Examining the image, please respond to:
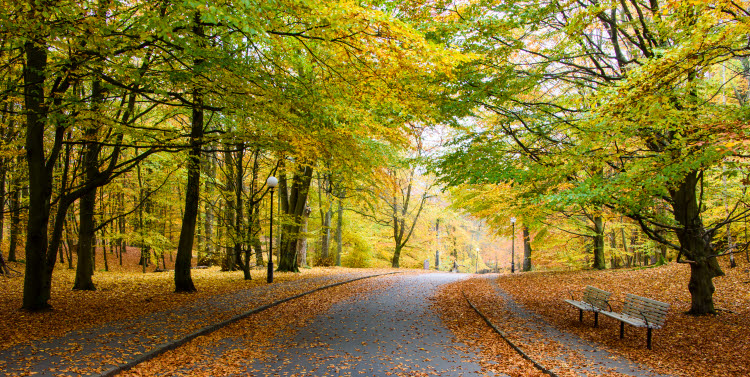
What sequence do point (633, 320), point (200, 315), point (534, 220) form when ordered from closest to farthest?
1. point (633, 320)
2. point (200, 315)
3. point (534, 220)

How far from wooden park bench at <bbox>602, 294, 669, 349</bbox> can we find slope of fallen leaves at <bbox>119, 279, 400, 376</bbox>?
491cm

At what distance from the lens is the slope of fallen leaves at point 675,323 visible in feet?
17.0

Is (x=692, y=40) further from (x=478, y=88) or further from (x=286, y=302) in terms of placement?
(x=286, y=302)

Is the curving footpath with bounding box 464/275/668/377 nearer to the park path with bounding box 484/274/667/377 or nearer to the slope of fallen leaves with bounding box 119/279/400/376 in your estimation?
the park path with bounding box 484/274/667/377

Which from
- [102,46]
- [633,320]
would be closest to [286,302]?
[102,46]

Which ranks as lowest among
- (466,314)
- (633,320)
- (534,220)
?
(466,314)

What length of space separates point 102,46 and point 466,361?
6.71m

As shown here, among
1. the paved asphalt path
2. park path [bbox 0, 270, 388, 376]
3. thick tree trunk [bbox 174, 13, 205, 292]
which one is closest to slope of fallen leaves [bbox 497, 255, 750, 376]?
the paved asphalt path

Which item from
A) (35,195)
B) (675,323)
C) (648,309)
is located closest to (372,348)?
(648,309)

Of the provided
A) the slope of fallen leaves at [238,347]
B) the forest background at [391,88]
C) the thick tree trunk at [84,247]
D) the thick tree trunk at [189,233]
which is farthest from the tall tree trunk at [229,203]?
the slope of fallen leaves at [238,347]

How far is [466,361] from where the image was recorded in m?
5.24

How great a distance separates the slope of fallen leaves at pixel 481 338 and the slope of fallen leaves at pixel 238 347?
2476 mm

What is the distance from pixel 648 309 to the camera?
613cm

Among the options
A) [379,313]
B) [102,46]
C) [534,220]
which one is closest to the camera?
[102,46]
